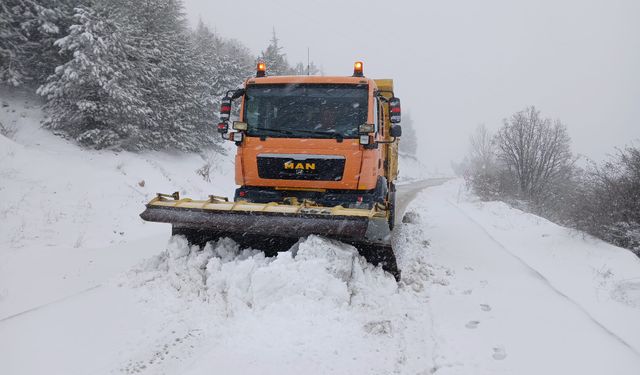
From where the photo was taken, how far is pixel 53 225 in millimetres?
7559

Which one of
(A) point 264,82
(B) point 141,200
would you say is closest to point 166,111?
(B) point 141,200

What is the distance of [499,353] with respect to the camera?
3.55m

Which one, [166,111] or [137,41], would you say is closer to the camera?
[137,41]

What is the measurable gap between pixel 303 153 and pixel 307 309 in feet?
9.02

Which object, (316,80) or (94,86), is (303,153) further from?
(94,86)

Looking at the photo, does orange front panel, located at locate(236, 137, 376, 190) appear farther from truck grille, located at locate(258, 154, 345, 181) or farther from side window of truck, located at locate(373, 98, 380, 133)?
side window of truck, located at locate(373, 98, 380, 133)

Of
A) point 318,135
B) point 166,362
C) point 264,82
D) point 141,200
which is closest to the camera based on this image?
point 166,362

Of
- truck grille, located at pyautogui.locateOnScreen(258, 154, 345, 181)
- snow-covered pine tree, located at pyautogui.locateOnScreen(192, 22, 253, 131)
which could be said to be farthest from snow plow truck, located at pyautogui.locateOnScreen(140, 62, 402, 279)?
snow-covered pine tree, located at pyautogui.locateOnScreen(192, 22, 253, 131)

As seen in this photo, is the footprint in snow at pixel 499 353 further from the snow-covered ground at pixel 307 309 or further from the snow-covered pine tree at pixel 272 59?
the snow-covered pine tree at pixel 272 59

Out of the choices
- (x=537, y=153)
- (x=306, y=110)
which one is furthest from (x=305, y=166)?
(x=537, y=153)

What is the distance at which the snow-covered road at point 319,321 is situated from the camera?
326 centimetres

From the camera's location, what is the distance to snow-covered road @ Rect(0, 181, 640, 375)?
128 inches

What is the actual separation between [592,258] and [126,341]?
22.4ft

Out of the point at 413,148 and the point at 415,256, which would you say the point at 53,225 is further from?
the point at 413,148
